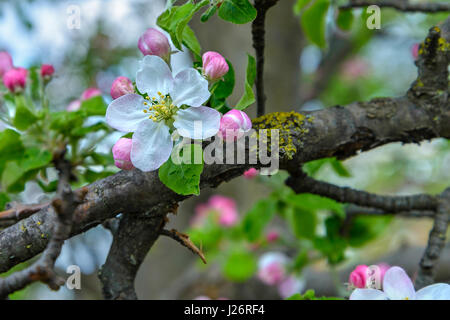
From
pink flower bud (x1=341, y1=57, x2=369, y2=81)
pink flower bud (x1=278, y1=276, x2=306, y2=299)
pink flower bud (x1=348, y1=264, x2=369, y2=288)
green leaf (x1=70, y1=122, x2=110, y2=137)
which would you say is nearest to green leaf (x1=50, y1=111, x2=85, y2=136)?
green leaf (x1=70, y1=122, x2=110, y2=137)

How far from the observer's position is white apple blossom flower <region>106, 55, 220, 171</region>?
1.84 feet

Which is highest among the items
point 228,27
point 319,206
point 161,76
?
point 228,27

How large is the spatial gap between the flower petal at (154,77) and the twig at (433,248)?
1.85 feet

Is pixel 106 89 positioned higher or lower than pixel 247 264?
higher

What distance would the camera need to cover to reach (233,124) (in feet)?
1.88

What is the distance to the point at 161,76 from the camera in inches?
23.1

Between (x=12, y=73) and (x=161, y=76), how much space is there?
17.6 inches

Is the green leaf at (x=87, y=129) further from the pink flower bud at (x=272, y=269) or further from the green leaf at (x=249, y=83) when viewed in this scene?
the pink flower bud at (x=272, y=269)

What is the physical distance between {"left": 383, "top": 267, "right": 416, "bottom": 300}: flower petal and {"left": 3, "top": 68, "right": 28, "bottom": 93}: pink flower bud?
73cm

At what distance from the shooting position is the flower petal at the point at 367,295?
0.54 metres

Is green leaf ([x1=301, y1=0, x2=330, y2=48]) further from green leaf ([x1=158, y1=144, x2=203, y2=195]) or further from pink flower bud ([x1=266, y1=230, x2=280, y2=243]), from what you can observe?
pink flower bud ([x1=266, y1=230, x2=280, y2=243])

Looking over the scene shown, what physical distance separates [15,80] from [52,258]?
0.57 metres

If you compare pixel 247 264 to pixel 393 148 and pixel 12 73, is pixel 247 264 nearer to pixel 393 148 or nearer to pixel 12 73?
pixel 12 73
